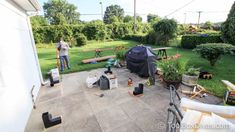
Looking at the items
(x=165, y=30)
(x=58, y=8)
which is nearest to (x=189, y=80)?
(x=165, y=30)

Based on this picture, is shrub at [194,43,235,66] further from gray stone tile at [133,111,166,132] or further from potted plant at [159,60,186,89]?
gray stone tile at [133,111,166,132]

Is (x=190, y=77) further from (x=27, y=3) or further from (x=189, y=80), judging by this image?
(x=27, y=3)

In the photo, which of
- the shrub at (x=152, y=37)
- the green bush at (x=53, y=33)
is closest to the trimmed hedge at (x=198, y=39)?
the shrub at (x=152, y=37)

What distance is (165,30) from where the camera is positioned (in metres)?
11.7

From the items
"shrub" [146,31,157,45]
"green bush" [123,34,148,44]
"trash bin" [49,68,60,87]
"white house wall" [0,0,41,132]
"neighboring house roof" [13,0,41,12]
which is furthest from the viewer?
"green bush" [123,34,148,44]

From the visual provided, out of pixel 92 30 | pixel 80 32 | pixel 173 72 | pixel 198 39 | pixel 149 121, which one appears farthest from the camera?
pixel 92 30

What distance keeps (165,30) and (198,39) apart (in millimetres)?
2814

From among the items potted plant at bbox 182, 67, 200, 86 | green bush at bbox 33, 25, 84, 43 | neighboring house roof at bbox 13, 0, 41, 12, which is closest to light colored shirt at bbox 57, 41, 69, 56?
neighboring house roof at bbox 13, 0, 41, 12

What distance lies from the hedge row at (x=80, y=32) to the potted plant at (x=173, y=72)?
11957mm

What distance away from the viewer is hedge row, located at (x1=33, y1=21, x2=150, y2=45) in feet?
50.4

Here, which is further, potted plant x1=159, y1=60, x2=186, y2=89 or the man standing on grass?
the man standing on grass

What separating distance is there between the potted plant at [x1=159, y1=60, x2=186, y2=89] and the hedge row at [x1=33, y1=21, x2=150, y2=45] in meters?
12.0

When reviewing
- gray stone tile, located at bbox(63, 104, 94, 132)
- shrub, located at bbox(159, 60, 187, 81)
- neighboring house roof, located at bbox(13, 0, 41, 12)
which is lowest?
gray stone tile, located at bbox(63, 104, 94, 132)

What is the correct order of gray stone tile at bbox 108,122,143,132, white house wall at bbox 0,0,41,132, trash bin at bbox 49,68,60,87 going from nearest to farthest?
white house wall at bbox 0,0,41,132 < gray stone tile at bbox 108,122,143,132 < trash bin at bbox 49,68,60,87
